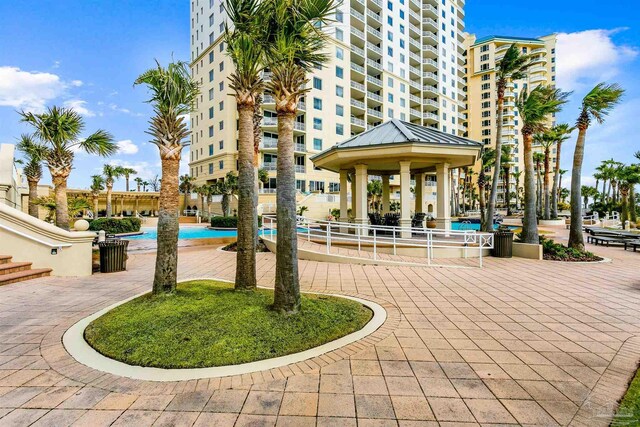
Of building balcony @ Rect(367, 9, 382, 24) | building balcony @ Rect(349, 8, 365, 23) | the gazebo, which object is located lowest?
the gazebo

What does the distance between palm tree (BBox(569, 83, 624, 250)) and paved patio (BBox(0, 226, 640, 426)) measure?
824cm

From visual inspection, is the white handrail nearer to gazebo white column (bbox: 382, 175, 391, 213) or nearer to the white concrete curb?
the white concrete curb

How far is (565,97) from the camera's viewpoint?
44.6 ft

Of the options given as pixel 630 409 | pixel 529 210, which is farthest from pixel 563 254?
pixel 630 409

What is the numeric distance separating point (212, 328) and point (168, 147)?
3.64 meters

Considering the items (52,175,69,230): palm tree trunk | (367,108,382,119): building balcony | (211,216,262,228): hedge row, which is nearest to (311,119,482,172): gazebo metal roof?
(52,175,69,230): palm tree trunk

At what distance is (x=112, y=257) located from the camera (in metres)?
9.58

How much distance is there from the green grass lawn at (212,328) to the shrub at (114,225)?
70.8 ft

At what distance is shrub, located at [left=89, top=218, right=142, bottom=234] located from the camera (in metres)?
22.7

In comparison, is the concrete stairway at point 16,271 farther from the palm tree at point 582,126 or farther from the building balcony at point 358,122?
the building balcony at point 358,122

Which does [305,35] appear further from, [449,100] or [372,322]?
[449,100]

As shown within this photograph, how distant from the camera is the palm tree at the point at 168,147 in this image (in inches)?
224

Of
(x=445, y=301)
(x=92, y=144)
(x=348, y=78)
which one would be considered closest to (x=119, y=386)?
(x=445, y=301)

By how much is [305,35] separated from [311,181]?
3412 centimetres
